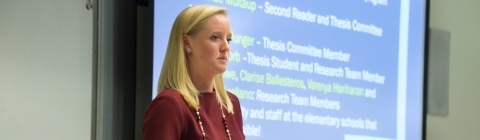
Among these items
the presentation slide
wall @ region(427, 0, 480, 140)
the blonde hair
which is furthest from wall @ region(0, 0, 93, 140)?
wall @ region(427, 0, 480, 140)

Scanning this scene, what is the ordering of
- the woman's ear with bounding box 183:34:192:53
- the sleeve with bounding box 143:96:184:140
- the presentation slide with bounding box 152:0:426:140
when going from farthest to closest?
the presentation slide with bounding box 152:0:426:140 → the woman's ear with bounding box 183:34:192:53 → the sleeve with bounding box 143:96:184:140

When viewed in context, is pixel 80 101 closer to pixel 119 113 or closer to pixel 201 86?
pixel 119 113

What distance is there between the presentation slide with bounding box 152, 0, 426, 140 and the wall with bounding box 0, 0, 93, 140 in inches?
18.2

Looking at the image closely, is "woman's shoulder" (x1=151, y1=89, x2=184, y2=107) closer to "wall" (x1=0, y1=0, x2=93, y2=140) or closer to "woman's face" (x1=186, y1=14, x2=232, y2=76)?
"woman's face" (x1=186, y1=14, x2=232, y2=76)

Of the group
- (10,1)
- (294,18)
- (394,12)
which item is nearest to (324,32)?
(294,18)

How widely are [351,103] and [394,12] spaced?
43 cm

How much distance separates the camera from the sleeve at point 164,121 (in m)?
1.12

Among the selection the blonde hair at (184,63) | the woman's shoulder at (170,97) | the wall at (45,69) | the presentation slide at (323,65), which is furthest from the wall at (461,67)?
the woman's shoulder at (170,97)

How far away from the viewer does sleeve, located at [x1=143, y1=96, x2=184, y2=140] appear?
112 cm

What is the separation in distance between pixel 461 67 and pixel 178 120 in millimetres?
2366

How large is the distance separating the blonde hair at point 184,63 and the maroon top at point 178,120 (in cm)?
2

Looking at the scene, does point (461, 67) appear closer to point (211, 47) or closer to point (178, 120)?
point (211, 47)

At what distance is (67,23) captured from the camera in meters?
2.03

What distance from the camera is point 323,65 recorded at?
2.24 metres
